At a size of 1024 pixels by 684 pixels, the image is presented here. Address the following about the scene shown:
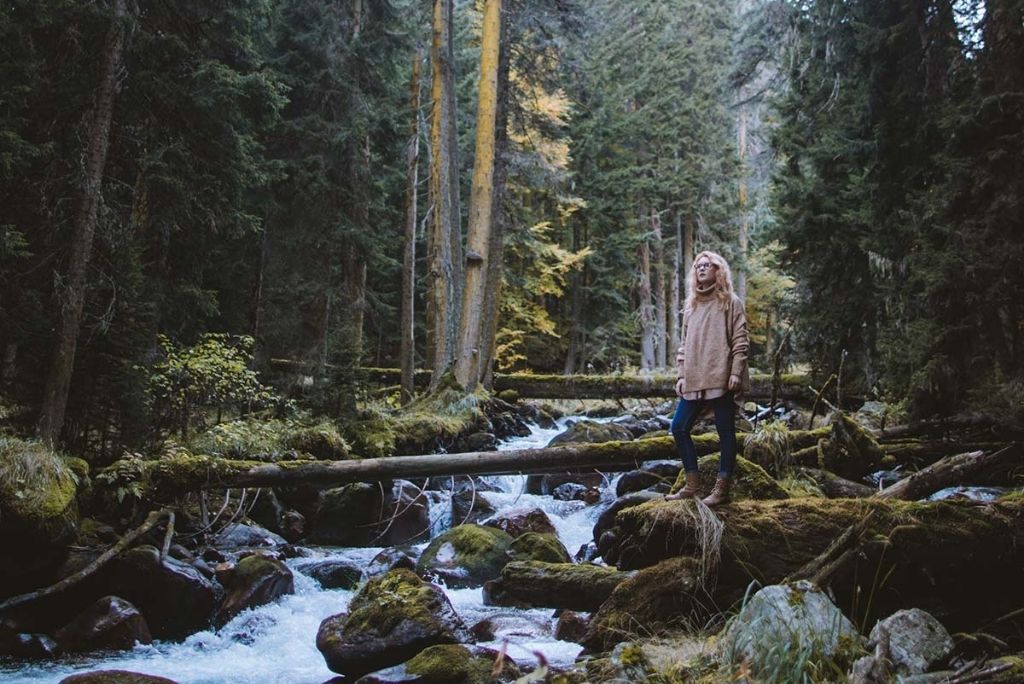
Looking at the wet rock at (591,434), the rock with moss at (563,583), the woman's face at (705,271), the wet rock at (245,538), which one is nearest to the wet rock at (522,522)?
the wet rock at (245,538)

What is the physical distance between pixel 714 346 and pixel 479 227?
10.4 metres

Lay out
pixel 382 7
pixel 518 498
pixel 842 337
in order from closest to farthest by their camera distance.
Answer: pixel 518 498
pixel 842 337
pixel 382 7

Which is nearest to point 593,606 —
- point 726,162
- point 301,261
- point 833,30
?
point 833,30

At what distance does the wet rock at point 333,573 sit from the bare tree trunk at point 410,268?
8.28 meters

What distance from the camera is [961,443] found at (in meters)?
8.71

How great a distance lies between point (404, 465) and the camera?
8711 mm

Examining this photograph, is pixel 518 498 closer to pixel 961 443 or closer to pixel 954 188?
pixel 961 443

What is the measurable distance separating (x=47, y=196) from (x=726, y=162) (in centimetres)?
2742

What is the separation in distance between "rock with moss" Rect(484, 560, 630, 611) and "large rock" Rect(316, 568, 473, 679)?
672 mm

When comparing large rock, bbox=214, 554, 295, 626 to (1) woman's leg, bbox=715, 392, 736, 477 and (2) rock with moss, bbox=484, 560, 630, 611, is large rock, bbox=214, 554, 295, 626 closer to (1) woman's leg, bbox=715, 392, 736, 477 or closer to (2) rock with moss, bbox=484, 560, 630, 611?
(2) rock with moss, bbox=484, 560, 630, 611

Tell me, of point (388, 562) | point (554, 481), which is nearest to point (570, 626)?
point (388, 562)

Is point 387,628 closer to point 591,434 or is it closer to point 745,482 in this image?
point 745,482

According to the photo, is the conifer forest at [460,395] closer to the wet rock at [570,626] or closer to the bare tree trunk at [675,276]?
the wet rock at [570,626]

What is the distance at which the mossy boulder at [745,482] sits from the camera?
622 centimetres
